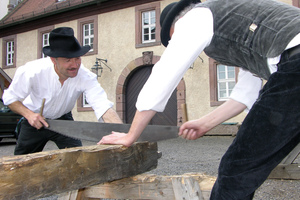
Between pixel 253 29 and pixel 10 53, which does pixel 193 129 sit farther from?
pixel 10 53

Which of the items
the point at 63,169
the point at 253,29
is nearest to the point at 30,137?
the point at 63,169

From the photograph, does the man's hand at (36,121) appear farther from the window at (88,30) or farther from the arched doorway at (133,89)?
the window at (88,30)

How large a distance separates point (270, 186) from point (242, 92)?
254 cm

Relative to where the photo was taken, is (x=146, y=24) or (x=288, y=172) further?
(x=146, y=24)

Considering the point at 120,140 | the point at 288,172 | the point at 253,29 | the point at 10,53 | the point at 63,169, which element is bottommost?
the point at 288,172

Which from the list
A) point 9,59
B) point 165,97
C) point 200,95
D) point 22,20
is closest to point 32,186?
point 165,97

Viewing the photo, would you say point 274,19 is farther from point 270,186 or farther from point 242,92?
point 270,186

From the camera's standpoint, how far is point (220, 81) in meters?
12.0

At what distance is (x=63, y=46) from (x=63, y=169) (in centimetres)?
181

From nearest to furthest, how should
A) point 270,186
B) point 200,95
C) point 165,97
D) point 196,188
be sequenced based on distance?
1. point 165,97
2. point 196,188
3. point 270,186
4. point 200,95

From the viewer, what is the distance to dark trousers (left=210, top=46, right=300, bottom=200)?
4.23 feet

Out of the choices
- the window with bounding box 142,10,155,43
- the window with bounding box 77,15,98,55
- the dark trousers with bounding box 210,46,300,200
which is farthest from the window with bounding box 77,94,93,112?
the dark trousers with bounding box 210,46,300,200

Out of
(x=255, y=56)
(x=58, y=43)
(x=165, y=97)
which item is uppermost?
(x=58, y=43)

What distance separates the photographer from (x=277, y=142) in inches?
52.1
